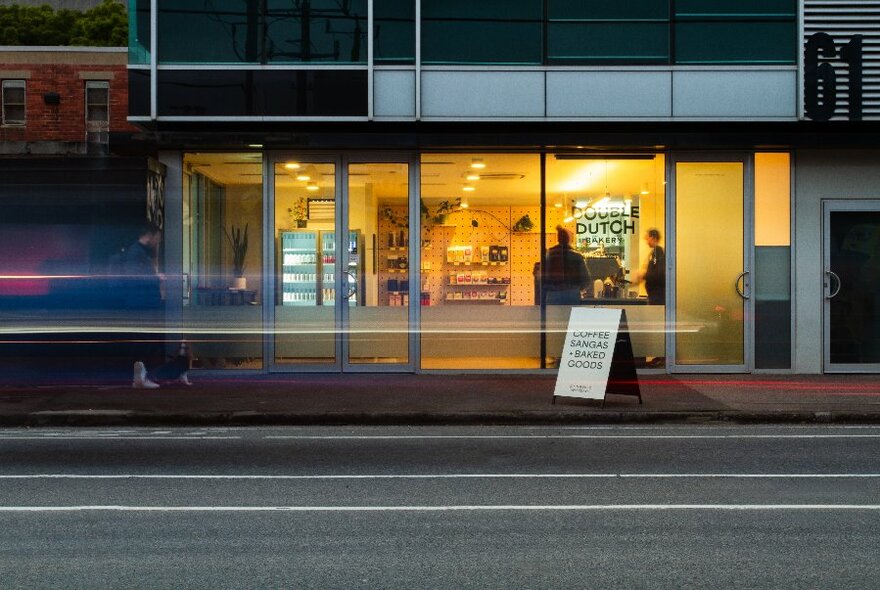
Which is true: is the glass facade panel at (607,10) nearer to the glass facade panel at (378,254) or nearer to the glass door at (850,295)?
the glass facade panel at (378,254)

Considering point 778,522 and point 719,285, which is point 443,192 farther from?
point 778,522

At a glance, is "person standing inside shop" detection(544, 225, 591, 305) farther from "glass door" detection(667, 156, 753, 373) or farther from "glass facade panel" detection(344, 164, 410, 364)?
"glass facade panel" detection(344, 164, 410, 364)

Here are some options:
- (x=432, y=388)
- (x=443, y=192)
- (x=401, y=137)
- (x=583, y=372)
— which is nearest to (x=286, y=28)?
(x=401, y=137)

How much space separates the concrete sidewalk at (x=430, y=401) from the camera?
490 inches

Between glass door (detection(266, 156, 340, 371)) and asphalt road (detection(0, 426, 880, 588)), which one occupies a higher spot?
glass door (detection(266, 156, 340, 371))

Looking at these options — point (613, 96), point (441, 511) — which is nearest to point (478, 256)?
point (613, 96)

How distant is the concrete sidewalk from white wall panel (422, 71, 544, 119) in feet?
13.5

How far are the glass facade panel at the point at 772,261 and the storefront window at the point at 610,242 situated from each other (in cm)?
152

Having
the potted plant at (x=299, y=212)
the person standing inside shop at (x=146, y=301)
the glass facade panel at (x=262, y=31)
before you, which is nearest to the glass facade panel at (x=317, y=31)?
the glass facade panel at (x=262, y=31)

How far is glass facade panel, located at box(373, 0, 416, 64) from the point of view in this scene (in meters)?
15.9

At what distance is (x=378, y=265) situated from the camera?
16531 millimetres

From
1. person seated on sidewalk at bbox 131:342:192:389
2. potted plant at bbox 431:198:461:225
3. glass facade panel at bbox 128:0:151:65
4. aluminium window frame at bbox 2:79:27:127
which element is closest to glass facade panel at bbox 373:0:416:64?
potted plant at bbox 431:198:461:225

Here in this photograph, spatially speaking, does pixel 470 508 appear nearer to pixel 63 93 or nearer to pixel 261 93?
pixel 261 93

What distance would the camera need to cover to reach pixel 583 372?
13.2 m
